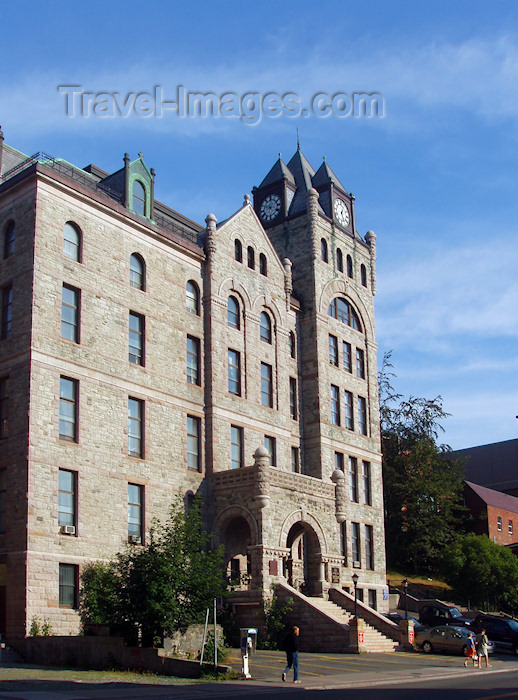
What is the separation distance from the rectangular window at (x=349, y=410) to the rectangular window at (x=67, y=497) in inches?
797

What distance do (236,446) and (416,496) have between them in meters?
27.2

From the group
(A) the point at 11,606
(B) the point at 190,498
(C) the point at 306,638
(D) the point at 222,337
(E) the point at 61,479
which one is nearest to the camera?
(A) the point at 11,606

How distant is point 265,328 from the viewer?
43438mm

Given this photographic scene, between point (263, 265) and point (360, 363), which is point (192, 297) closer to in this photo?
point (263, 265)

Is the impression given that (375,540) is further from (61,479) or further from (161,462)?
(61,479)

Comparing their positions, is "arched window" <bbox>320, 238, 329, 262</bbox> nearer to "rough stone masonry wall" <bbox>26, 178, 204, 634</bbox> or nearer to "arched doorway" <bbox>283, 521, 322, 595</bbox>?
"rough stone masonry wall" <bbox>26, 178, 204, 634</bbox>

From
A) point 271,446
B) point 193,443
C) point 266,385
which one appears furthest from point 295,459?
point 193,443

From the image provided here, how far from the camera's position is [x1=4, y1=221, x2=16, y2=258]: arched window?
33.2 m

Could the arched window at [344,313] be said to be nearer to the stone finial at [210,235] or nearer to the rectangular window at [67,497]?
the stone finial at [210,235]

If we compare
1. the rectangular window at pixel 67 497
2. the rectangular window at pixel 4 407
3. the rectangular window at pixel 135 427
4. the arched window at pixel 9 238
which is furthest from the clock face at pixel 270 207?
the rectangular window at pixel 67 497

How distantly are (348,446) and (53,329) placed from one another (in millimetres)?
20589

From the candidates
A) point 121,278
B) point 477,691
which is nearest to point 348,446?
point 121,278

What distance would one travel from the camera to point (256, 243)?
43.8m

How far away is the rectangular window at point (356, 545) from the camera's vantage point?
45.5 metres
